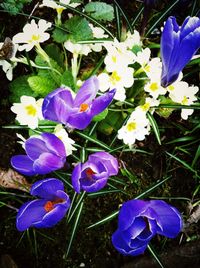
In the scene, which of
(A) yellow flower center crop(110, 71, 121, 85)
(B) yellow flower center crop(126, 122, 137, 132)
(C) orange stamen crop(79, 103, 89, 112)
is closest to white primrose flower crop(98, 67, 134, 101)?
(A) yellow flower center crop(110, 71, 121, 85)

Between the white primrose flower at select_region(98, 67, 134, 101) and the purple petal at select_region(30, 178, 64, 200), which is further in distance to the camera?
the white primrose flower at select_region(98, 67, 134, 101)

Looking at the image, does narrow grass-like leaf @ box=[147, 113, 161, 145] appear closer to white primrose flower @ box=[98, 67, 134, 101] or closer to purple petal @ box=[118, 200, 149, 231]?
white primrose flower @ box=[98, 67, 134, 101]

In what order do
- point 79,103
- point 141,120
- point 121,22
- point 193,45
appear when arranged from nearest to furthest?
point 193,45 < point 79,103 < point 141,120 < point 121,22

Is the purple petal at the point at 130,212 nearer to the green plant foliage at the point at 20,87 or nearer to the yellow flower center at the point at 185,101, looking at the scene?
the yellow flower center at the point at 185,101

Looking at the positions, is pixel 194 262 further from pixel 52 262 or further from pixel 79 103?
pixel 79 103

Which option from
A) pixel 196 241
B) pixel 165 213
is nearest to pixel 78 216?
pixel 165 213

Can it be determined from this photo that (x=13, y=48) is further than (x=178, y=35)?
Yes

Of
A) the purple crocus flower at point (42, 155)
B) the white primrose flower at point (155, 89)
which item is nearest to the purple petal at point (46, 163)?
the purple crocus flower at point (42, 155)
